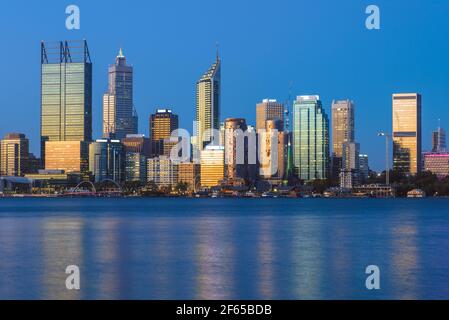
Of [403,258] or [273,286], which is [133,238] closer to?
[403,258]

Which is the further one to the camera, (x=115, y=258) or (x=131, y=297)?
(x=115, y=258)

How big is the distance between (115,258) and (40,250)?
7913 mm

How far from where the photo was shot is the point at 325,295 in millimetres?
35906

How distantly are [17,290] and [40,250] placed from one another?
19682 mm

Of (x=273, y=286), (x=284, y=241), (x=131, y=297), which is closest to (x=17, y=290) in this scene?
(x=131, y=297)

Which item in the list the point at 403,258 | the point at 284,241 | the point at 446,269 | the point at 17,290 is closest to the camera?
the point at 17,290
